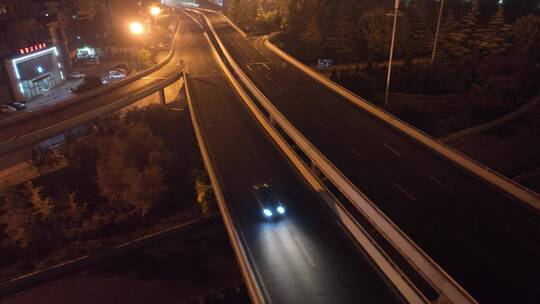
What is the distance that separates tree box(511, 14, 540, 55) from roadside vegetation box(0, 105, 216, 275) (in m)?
57.0

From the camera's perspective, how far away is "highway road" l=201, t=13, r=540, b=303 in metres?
17.3

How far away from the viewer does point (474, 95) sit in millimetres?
45656

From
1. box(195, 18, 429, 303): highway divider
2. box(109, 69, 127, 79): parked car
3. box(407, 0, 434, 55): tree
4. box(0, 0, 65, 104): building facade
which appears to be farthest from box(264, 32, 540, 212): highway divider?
box(0, 0, 65, 104): building facade

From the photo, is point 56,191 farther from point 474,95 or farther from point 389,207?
point 474,95

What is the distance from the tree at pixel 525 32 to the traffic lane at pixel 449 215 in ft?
156

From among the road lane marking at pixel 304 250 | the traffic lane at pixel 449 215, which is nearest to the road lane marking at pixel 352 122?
the traffic lane at pixel 449 215

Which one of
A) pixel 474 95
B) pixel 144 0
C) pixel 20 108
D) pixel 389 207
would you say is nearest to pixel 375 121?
pixel 389 207

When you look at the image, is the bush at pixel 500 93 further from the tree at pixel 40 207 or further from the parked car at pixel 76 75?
the parked car at pixel 76 75

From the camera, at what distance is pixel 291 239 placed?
21250mm

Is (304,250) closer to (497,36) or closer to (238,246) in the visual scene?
(238,246)

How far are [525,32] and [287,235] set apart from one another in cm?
6367

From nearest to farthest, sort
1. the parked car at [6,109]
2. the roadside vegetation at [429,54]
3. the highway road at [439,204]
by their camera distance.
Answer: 1. the highway road at [439,204]
2. the roadside vegetation at [429,54]
3. the parked car at [6,109]

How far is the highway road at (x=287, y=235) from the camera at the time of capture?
17750 mm

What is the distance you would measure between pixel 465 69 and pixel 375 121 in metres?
Result: 28.4
